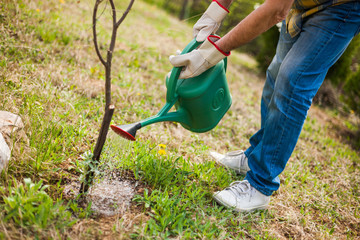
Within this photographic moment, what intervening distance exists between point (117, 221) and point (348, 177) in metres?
2.09

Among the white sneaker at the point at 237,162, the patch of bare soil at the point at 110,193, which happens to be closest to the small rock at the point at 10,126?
the patch of bare soil at the point at 110,193

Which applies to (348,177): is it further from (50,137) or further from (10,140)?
(10,140)

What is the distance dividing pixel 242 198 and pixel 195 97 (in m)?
0.63

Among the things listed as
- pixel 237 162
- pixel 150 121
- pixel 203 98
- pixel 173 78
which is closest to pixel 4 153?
pixel 150 121

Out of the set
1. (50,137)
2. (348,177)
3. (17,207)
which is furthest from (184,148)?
(348,177)

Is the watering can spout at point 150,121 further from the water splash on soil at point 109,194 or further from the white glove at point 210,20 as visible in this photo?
the white glove at point 210,20

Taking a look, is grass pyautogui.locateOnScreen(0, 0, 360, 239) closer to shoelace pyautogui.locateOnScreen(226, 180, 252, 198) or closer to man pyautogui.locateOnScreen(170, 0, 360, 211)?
shoelace pyautogui.locateOnScreen(226, 180, 252, 198)

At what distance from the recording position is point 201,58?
1.46 metres

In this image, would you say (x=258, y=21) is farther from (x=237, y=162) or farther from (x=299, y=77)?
(x=237, y=162)

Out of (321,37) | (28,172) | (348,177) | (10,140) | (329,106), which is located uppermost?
(321,37)

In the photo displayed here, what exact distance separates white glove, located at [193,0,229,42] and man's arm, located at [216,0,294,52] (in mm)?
182

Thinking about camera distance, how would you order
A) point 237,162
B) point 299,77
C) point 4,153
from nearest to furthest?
point 4,153 → point 299,77 → point 237,162

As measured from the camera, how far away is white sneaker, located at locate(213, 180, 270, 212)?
156 cm

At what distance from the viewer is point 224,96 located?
1.74 m
